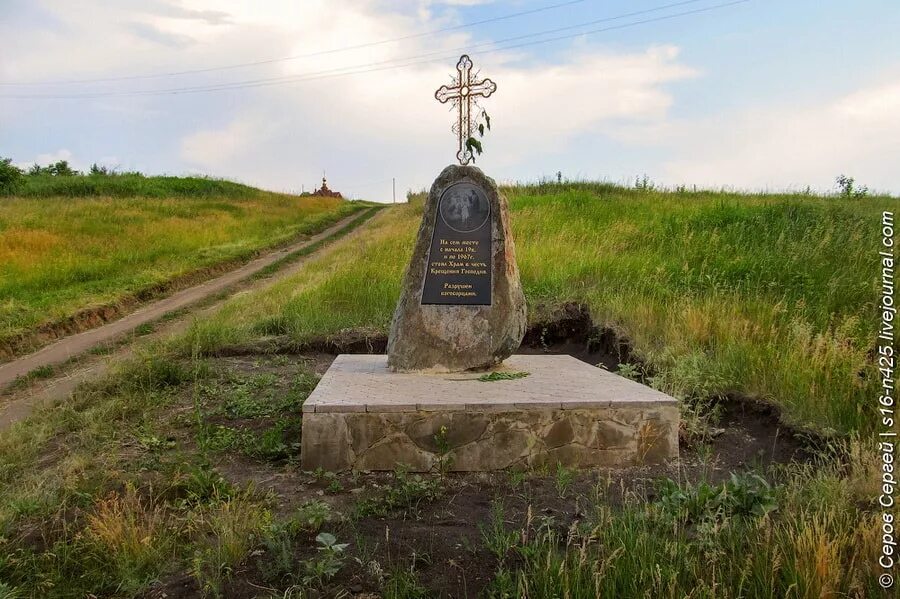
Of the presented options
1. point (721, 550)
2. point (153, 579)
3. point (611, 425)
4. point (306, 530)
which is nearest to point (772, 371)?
point (611, 425)

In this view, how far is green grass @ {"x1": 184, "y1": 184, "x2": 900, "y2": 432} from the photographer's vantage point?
612 cm

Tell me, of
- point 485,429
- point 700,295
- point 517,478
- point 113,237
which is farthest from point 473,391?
point 113,237

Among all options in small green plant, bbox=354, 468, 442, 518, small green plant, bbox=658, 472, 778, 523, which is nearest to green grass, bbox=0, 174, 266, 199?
small green plant, bbox=354, 468, 442, 518

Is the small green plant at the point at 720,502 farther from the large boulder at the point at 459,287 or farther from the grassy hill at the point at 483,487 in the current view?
the large boulder at the point at 459,287

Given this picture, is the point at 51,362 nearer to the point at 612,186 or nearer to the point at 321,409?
the point at 321,409

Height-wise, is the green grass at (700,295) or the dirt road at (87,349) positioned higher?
the green grass at (700,295)

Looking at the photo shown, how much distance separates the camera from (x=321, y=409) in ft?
16.2

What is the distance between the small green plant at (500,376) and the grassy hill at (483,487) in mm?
1304

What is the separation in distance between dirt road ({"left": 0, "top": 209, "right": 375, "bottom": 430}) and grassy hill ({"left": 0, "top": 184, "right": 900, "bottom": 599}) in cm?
77

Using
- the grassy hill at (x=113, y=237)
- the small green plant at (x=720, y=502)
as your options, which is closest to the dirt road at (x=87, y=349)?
the grassy hill at (x=113, y=237)

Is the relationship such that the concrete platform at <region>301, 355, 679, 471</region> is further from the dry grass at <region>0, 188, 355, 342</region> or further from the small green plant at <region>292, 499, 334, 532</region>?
the dry grass at <region>0, 188, 355, 342</region>

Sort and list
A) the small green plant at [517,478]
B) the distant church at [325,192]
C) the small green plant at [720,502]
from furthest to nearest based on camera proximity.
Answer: the distant church at [325,192] → the small green plant at [517,478] → the small green plant at [720,502]

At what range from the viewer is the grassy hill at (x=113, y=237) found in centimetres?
1250

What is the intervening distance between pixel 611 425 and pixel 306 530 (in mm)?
2486
